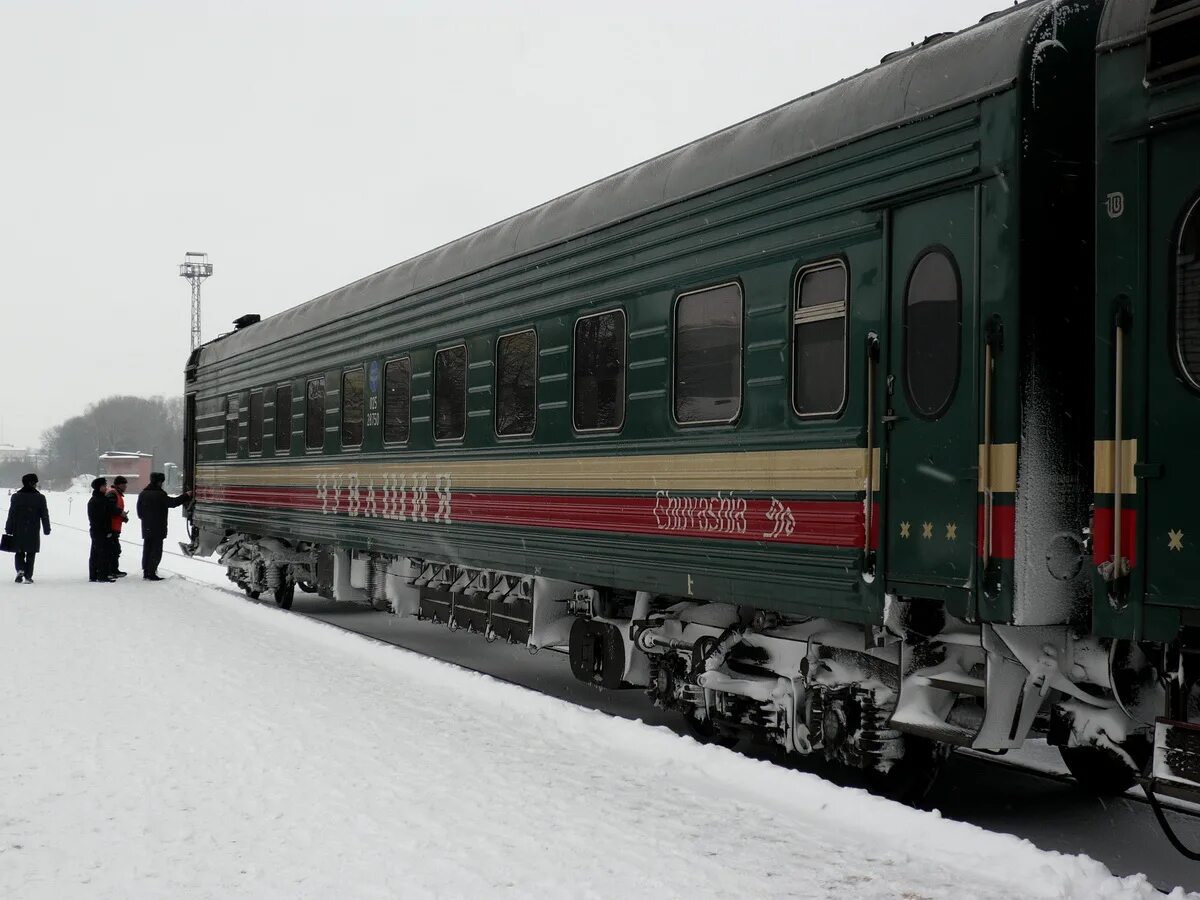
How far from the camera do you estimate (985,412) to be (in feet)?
18.0

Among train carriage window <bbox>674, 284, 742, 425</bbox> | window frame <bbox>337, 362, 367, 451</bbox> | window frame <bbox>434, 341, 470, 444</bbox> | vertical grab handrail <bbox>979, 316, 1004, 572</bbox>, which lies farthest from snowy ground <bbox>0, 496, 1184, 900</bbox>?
window frame <bbox>337, 362, 367, 451</bbox>

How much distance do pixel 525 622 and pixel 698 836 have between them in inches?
193

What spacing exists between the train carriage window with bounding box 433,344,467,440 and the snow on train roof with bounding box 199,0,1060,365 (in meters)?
0.72

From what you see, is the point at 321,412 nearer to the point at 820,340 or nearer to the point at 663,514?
the point at 663,514

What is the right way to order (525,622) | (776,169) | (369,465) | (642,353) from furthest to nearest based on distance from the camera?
(369,465) → (525,622) → (642,353) → (776,169)

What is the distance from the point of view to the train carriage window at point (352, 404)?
1349cm

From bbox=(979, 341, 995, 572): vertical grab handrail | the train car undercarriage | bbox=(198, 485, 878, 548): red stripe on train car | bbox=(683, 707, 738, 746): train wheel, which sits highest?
bbox=(979, 341, 995, 572): vertical grab handrail

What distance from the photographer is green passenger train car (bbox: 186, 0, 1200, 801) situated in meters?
5.43

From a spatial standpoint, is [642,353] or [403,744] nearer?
[403,744]

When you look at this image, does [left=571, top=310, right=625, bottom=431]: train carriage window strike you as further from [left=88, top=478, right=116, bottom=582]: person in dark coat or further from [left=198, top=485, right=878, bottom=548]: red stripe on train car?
[left=88, top=478, right=116, bottom=582]: person in dark coat

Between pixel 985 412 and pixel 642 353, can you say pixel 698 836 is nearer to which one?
pixel 985 412

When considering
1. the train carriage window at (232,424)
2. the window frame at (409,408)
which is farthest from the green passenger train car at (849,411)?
the train carriage window at (232,424)

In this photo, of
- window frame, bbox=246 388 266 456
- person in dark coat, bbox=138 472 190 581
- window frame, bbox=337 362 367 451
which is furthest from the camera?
person in dark coat, bbox=138 472 190 581

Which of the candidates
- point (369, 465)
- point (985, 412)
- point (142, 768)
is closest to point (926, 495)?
point (985, 412)
